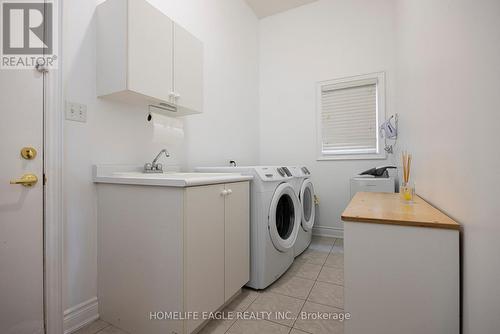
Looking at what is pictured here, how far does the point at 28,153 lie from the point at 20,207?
27 centimetres

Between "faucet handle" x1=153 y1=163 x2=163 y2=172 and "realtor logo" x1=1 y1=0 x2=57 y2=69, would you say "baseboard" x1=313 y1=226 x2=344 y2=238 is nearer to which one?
"faucet handle" x1=153 y1=163 x2=163 y2=172

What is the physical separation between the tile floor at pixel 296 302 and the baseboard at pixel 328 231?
2.36 feet

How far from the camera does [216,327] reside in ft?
4.31

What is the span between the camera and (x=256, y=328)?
131 centimetres

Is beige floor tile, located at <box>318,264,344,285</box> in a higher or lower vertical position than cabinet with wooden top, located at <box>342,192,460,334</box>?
lower

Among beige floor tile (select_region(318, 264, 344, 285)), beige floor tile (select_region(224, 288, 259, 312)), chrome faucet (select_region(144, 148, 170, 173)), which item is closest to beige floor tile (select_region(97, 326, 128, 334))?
beige floor tile (select_region(224, 288, 259, 312))

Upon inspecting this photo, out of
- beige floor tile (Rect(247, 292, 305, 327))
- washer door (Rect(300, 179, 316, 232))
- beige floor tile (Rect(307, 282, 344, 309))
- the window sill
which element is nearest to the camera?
beige floor tile (Rect(247, 292, 305, 327))

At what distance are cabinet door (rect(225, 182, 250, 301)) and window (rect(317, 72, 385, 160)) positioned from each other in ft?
5.85

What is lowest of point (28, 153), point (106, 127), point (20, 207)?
point (20, 207)

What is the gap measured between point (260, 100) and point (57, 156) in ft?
9.08

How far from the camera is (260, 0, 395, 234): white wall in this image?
278 cm

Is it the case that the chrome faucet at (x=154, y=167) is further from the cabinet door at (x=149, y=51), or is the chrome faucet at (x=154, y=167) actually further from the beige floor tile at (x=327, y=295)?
the beige floor tile at (x=327, y=295)

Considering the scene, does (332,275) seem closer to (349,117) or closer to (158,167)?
(158,167)

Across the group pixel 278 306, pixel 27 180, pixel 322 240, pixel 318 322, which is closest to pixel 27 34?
pixel 27 180
